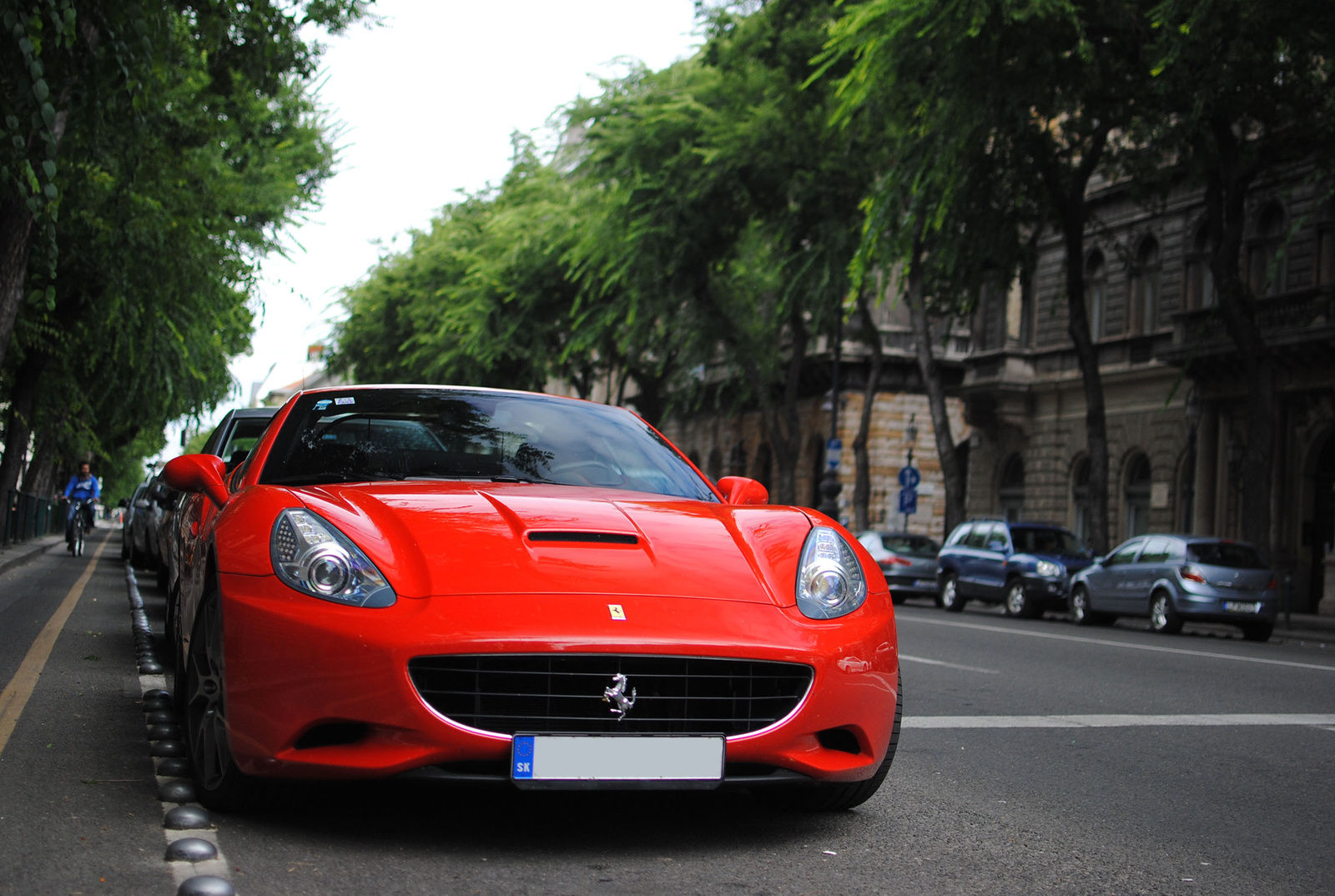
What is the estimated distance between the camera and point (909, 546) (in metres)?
29.8

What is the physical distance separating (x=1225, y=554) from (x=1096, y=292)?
609 inches

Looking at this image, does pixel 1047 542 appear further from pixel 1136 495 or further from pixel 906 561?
pixel 1136 495

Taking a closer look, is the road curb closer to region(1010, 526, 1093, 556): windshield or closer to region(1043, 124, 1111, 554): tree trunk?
region(1043, 124, 1111, 554): tree trunk

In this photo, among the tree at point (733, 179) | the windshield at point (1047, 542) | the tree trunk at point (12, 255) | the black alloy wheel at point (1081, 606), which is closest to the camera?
the tree trunk at point (12, 255)

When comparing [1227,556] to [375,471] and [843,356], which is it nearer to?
[375,471]

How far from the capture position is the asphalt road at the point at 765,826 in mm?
3852

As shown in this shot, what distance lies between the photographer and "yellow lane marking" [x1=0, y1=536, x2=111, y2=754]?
6.19 m

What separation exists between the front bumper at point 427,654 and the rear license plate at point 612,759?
0.06 metres

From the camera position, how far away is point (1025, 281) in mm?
25656

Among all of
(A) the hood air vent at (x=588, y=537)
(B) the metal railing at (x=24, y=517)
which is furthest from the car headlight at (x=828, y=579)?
(B) the metal railing at (x=24, y=517)

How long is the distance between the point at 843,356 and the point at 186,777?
3931cm

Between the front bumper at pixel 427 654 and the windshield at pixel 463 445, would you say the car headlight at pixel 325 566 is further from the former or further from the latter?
the windshield at pixel 463 445

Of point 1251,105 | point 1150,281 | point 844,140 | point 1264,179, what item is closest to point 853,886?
point 1251,105

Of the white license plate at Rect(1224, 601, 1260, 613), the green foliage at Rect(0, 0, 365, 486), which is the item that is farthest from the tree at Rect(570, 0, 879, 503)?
the white license plate at Rect(1224, 601, 1260, 613)
